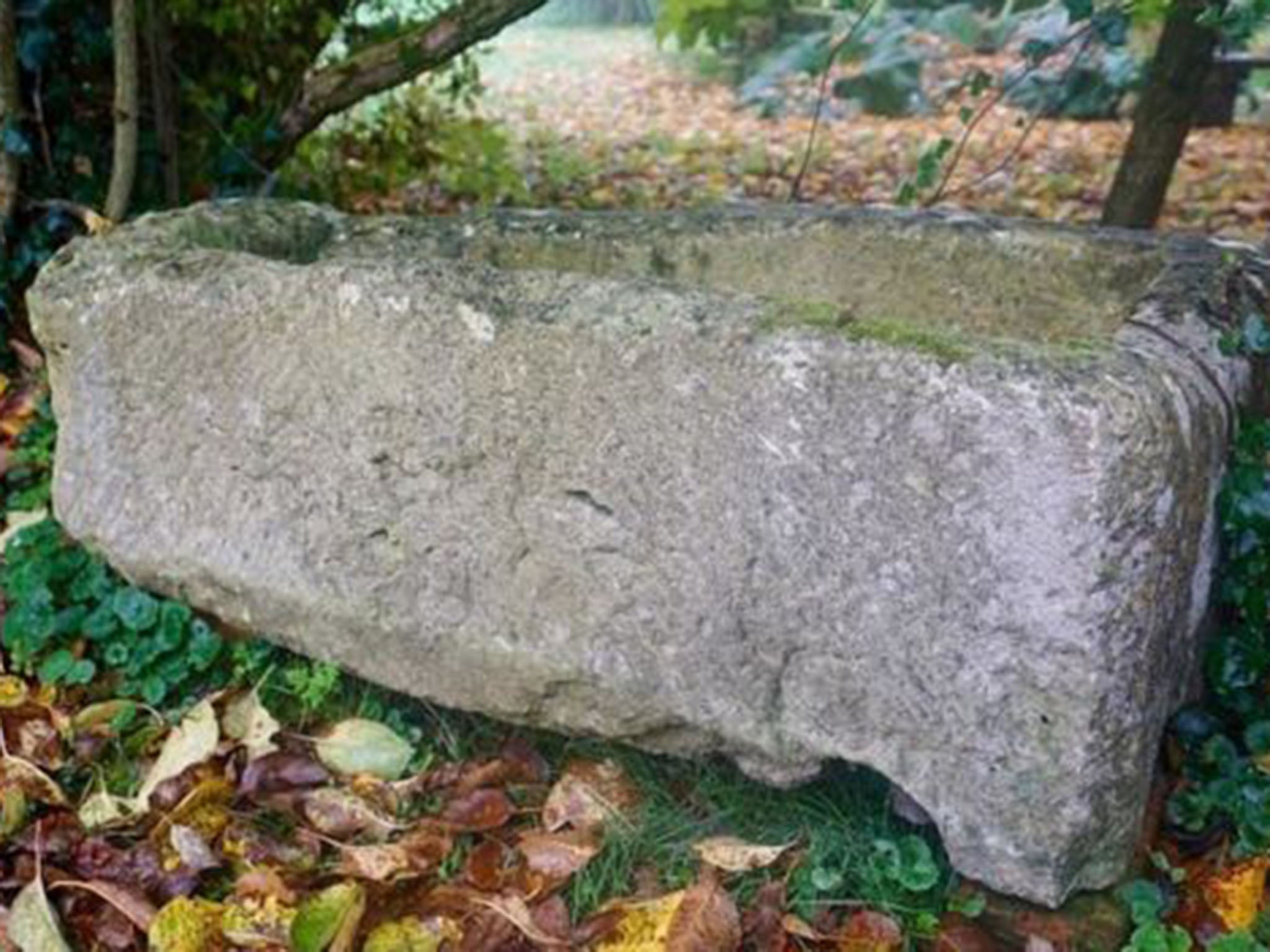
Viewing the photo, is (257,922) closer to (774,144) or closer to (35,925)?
(35,925)

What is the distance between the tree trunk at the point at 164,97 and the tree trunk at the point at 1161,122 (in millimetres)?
2202

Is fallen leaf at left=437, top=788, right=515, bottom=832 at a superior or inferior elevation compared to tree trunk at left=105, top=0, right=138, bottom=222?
inferior

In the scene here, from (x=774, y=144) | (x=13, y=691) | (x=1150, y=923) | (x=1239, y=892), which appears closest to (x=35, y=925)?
(x=13, y=691)

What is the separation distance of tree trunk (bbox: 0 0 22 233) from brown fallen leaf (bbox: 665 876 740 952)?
2.08 meters

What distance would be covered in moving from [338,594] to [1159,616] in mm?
1096

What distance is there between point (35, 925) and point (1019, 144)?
2.59m

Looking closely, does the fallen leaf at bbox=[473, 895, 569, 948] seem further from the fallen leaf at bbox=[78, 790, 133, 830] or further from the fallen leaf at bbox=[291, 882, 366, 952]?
the fallen leaf at bbox=[78, 790, 133, 830]

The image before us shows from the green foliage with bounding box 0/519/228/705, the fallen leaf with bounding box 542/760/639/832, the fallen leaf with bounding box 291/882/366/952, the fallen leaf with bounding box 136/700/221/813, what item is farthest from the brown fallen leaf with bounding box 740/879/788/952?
the green foliage with bounding box 0/519/228/705

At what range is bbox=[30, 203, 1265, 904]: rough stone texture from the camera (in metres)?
1.63

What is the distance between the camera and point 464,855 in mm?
2049


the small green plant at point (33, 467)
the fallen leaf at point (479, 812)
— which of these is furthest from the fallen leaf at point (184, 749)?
the small green plant at point (33, 467)

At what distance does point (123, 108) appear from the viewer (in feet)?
9.77

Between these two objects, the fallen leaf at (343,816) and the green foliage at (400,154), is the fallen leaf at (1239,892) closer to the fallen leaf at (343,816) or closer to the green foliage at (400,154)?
the fallen leaf at (343,816)

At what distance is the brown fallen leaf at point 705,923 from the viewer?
1.80 metres
